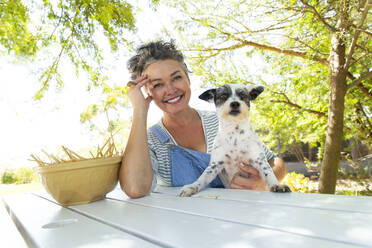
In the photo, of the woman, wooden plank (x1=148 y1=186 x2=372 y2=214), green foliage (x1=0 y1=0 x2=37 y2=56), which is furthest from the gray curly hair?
green foliage (x1=0 y1=0 x2=37 y2=56)

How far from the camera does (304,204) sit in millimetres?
1268

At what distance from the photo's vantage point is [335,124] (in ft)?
15.9

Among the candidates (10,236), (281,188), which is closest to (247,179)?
(281,188)

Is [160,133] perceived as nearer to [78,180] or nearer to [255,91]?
[255,91]

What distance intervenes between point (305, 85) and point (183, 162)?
4.84 m

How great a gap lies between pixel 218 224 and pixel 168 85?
1.79m

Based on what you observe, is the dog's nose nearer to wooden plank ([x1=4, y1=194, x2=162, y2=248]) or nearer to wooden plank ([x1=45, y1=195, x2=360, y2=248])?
wooden plank ([x1=45, y1=195, x2=360, y2=248])

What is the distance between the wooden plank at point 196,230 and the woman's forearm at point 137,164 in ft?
1.45

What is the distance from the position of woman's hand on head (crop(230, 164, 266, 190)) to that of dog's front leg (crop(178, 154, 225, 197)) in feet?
0.52

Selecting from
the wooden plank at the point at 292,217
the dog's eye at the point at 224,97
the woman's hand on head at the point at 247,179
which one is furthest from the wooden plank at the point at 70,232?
the dog's eye at the point at 224,97

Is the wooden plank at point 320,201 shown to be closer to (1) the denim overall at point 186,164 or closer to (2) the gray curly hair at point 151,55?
(1) the denim overall at point 186,164

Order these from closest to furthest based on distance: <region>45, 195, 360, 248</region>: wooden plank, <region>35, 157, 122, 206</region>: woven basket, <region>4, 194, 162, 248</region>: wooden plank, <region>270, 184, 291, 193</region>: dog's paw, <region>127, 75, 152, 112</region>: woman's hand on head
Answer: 1. <region>45, 195, 360, 248</region>: wooden plank
2. <region>4, 194, 162, 248</region>: wooden plank
3. <region>35, 157, 122, 206</region>: woven basket
4. <region>270, 184, 291, 193</region>: dog's paw
5. <region>127, 75, 152, 112</region>: woman's hand on head

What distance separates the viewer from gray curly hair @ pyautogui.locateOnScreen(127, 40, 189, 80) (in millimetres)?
2691

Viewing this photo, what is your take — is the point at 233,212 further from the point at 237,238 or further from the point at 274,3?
the point at 274,3
